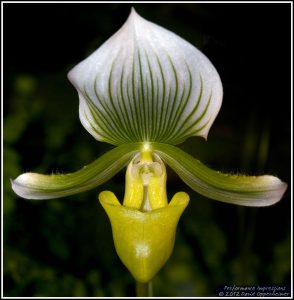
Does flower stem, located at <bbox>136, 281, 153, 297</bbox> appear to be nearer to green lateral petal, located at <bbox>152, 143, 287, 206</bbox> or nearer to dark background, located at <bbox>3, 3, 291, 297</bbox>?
green lateral petal, located at <bbox>152, 143, 287, 206</bbox>

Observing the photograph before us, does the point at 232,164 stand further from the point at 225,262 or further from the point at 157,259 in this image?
the point at 157,259

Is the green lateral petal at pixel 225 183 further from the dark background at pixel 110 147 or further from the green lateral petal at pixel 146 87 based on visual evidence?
the dark background at pixel 110 147

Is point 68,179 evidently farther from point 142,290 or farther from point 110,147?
point 110,147

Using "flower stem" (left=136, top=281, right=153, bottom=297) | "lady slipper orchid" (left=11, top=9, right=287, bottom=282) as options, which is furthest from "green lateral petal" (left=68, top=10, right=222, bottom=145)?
"flower stem" (left=136, top=281, right=153, bottom=297)

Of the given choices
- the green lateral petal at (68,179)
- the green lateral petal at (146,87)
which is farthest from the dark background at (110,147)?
the green lateral petal at (146,87)

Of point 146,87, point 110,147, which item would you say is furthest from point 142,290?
point 110,147
